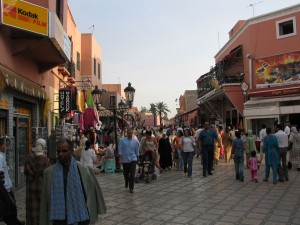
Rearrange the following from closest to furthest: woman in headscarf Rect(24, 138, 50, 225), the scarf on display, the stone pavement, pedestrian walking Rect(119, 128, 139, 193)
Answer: the scarf on display < woman in headscarf Rect(24, 138, 50, 225) < the stone pavement < pedestrian walking Rect(119, 128, 139, 193)

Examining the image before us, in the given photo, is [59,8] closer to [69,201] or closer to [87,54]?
[69,201]

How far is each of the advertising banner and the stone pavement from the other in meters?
13.7

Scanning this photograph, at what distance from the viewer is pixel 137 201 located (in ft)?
25.6

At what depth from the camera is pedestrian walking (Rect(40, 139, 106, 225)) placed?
3473 mm

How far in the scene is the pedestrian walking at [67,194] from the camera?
11.4ft

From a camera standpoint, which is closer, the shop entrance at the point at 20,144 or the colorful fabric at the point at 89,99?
the shop entrance at the point at 20,144

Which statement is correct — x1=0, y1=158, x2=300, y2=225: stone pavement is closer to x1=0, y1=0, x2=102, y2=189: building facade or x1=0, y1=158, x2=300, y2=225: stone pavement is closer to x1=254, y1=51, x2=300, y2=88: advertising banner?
x1=0, y1=0, x2=102, y2=189: building facade

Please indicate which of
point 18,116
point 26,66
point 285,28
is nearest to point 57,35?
point 26,66

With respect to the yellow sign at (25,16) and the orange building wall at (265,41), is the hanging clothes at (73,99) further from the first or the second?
the orange building wall at (265,41)

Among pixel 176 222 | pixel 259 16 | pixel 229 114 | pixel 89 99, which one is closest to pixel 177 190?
pixel 176 222

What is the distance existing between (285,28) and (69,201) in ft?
79.9

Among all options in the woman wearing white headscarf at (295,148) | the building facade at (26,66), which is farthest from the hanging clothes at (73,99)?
the woman wearing white headscarf at (295,148)

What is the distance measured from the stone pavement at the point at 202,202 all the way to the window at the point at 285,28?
51.5 ft

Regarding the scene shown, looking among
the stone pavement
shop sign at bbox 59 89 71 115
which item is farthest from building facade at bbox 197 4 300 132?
shop sign at bbox 59 89 71 115
